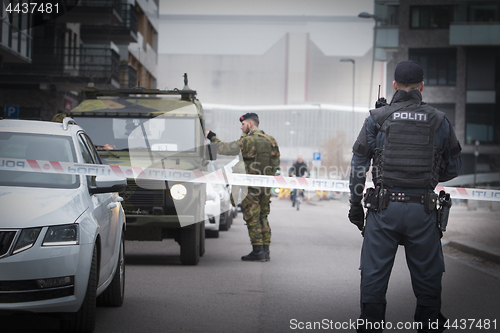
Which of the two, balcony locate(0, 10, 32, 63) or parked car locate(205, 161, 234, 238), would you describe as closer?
parked car locate(205, 161, 234, 238)

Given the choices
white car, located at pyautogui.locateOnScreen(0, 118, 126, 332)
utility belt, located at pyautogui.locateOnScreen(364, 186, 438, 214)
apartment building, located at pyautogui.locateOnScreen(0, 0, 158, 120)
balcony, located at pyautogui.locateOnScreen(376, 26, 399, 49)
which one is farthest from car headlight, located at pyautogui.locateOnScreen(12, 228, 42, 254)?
balcony, located at pyautogui.locateOnScreen(376, 26, 399, 49)

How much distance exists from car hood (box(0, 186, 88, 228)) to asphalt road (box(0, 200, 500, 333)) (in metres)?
1.16

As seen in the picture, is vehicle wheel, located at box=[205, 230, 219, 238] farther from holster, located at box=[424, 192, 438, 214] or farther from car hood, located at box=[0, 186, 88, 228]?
holster, located at box=[424, 192, 438, 214]

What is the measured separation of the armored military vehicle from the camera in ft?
29.9

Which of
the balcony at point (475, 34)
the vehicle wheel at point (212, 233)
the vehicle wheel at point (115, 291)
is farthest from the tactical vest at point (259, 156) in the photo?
the balcony at point (475, 34)

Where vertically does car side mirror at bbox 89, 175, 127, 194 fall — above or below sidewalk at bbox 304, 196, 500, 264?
above

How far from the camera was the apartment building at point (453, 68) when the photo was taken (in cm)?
4978

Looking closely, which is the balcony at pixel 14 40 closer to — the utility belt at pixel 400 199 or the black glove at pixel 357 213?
the black glove at pixel 357 213

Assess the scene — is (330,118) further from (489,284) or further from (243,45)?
(489,284)

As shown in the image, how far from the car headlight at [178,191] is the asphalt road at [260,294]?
995 millimetres

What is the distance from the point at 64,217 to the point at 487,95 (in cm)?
4936

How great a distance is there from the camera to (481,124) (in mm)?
50562

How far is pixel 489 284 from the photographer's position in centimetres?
831

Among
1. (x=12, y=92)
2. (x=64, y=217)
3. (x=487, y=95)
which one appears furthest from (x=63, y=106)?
(x=487, y=95)
